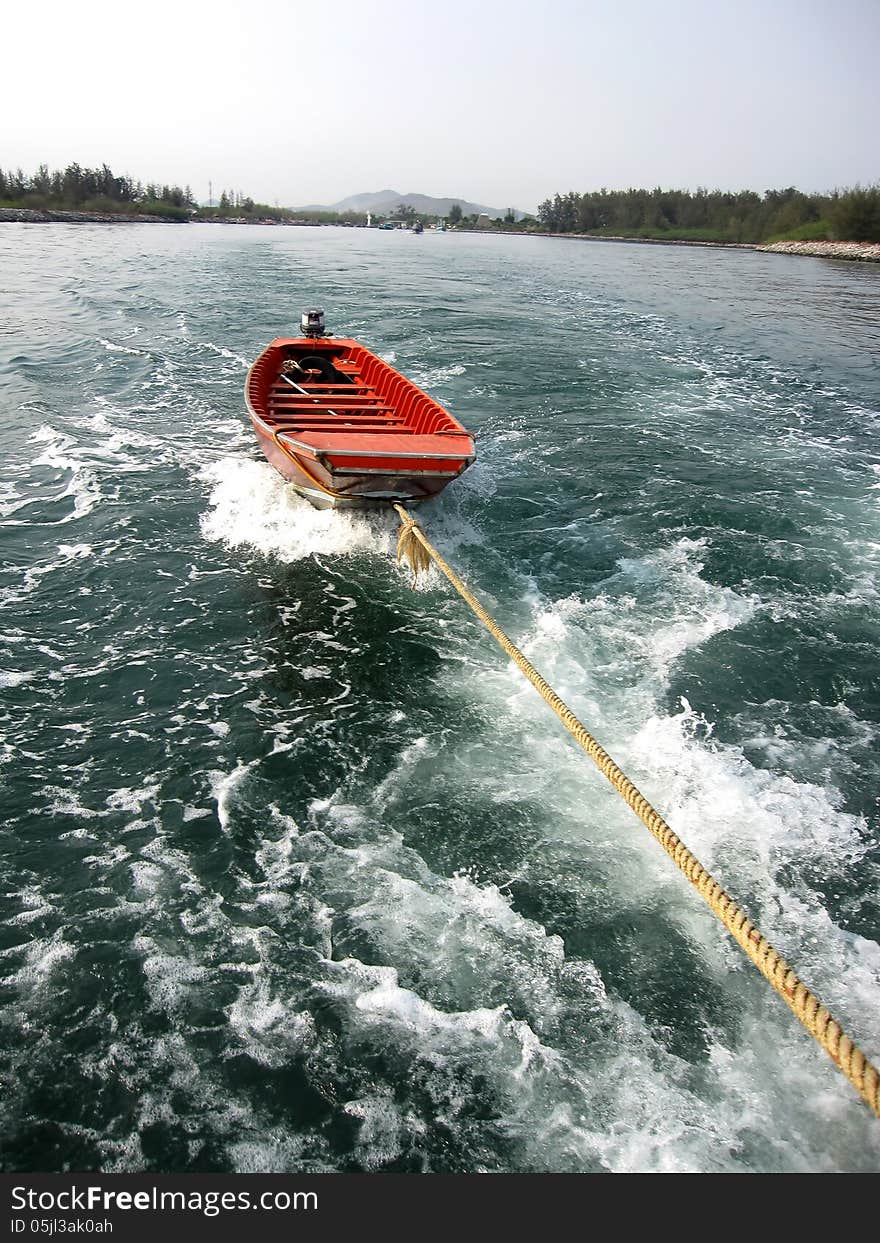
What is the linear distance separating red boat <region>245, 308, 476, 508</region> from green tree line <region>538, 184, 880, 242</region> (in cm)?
7814

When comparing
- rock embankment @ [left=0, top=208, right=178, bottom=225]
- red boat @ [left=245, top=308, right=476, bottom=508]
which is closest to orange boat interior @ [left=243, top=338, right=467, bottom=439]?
red boat @ [left=245, top=308, right=476, bottom=508]

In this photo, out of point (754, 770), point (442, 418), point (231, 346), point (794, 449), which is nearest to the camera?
point (754, 770)

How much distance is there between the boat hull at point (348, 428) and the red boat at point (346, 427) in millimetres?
13

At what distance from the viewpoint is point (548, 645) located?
25.6ft

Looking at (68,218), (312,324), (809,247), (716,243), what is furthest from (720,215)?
(312,324)

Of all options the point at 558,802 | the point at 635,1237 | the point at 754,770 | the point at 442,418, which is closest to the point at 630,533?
the point at 442,418

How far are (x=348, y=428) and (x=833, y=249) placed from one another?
7902cm

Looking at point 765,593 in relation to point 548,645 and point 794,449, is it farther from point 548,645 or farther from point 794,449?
point 794,449

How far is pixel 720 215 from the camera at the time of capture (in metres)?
102

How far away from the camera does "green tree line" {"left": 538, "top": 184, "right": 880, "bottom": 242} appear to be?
70.9 m

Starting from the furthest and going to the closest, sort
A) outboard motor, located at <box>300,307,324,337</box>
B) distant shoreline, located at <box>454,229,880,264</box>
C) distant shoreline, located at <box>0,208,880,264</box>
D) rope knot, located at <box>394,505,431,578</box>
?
distant shoreline, located at <box>0,208,880,264</box>
distant shoreline, located at <box>454,229,880,264</box>
outboard motor, located at <box>300,307,324,337</box>
rope knot, located at <box>394,505,431,578</box>

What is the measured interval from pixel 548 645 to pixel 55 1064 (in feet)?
18.3

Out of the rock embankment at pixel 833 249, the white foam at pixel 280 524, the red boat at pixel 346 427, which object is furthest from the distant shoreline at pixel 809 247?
the white foam at pixel 280 524

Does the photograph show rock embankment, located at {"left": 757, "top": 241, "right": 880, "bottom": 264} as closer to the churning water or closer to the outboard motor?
the churning water
